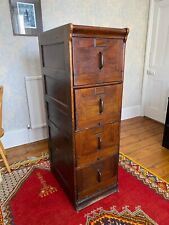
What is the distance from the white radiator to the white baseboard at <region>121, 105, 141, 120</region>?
1533mm

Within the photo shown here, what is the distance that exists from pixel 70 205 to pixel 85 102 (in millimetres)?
905

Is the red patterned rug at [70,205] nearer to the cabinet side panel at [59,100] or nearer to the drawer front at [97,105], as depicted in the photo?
the cabinet side panel at [59,100]

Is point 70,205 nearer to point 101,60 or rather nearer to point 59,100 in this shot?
point 59,100

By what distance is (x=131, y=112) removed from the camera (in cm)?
335

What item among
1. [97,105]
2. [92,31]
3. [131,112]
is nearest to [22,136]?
[97,105]

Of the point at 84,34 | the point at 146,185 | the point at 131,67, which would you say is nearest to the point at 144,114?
the point at 131,67

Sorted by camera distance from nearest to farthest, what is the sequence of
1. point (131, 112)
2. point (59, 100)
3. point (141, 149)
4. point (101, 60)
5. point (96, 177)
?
point (101, 60), point (59, 100), point (96, 177), point (141, 149), point (131, 112)

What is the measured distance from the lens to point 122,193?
161 centimetres

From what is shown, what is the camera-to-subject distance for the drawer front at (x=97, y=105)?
1.18 metres

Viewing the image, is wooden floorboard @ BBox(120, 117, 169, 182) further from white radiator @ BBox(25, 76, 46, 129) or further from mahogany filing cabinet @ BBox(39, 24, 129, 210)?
white radiator @ BBox(25, 76, 46, 129)

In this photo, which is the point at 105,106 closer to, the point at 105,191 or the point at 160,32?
the point at 105,191

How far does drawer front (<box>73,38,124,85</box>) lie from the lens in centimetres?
108

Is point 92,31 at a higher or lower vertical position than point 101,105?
higher

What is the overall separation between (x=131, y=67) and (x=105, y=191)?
2.18 meters
